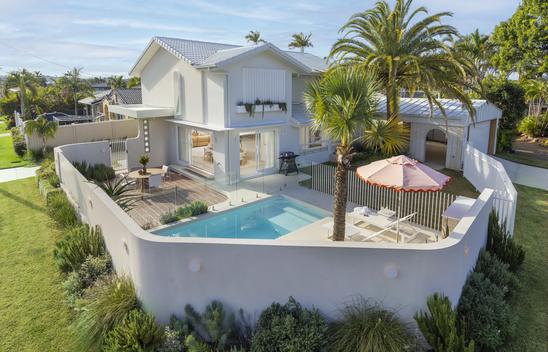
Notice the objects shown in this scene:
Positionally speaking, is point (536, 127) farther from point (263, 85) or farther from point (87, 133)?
point (87, 133)

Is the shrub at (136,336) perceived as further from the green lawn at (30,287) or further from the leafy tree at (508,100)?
the leafy tree at (508,100)

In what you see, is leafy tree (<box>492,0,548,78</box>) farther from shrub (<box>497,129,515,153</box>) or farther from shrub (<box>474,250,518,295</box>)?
shrub (<box>474,250,518,295</box>)

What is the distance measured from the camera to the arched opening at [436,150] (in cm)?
2564

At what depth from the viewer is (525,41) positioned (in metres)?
36.4

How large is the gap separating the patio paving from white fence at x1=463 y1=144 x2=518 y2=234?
11876mm

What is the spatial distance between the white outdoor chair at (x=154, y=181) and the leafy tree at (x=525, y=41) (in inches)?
1495

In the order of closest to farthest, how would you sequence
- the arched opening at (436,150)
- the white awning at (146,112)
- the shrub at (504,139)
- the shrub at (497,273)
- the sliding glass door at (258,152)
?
the shrub at (497,273), the white awning at (146,112), the sliding glass door at (258,152), the arched opening at (436,150), the shrub at (504,139)

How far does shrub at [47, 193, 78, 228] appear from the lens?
14.7 m

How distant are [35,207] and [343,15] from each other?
67.3ft

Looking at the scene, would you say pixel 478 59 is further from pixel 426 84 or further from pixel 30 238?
pixel 30 238

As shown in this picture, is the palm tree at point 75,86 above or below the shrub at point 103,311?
above

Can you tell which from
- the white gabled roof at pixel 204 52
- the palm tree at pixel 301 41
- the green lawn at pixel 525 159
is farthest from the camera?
the palm tree at pixel 301 41

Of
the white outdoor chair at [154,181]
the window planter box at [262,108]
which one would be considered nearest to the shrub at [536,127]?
the window planter box at [262,108]

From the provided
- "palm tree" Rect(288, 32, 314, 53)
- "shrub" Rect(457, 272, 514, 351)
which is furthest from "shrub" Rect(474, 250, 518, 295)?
"palm tree" Rect(288, 32, 314, 53)
